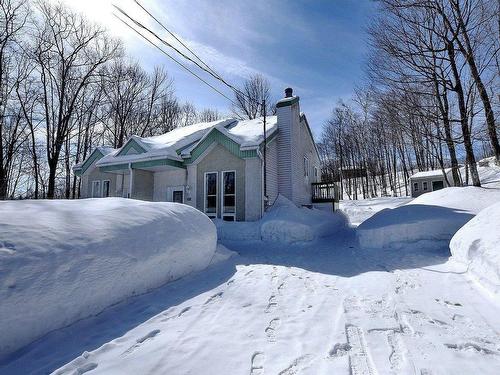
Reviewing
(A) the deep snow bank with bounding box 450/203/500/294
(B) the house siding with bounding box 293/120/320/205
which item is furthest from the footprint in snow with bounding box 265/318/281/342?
(B) the house siding with bounding box 293/120/320/205

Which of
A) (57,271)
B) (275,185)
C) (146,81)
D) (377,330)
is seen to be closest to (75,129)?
(146,81)

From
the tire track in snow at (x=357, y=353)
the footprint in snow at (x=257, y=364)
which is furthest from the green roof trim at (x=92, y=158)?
the tire track in snow at (x=357, y=353)

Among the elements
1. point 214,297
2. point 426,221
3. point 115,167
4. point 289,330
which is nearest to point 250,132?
point 115,167

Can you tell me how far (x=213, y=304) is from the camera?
4.20m

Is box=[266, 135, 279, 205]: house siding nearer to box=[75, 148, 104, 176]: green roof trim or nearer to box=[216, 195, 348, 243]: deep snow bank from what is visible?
box=[216, 195, 348, 243]: deep snow bank

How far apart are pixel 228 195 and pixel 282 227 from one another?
3538mm

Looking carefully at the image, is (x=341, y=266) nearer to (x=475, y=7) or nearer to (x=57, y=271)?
(x=57, y=271)

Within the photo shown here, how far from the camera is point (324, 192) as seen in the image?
59.9 feet

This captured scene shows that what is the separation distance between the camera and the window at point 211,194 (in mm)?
13547

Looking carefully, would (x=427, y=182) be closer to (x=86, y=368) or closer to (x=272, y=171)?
(x=272, y=171)

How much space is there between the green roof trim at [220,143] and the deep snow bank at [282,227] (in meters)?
2.89

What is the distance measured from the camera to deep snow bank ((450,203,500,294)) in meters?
4.40

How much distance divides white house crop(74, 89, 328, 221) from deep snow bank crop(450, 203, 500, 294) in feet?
25.1

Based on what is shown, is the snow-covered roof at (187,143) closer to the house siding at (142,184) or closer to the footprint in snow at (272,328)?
the house siding at (142,184)
